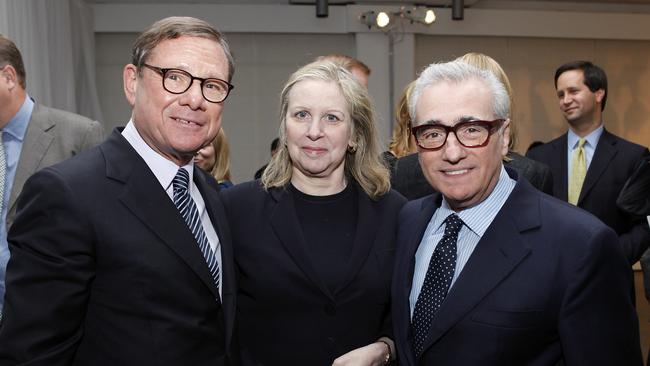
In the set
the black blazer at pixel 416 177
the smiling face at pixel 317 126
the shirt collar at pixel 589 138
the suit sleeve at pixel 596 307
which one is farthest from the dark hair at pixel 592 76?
the suit sleeve at pixel 596 307

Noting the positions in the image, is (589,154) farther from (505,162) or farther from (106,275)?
(106,275)

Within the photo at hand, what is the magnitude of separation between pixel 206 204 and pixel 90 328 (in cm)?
47

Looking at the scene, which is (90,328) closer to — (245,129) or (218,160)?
(218,160)

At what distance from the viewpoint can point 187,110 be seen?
1.68 meters

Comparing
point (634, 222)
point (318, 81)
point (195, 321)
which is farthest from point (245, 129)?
point (195, 321)

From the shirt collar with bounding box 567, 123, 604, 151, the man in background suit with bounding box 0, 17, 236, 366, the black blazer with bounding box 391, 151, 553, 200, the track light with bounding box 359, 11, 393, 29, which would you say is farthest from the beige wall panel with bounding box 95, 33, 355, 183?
the man in background suit with bounding box 0, 17, 236, 366

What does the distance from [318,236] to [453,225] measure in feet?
1.69

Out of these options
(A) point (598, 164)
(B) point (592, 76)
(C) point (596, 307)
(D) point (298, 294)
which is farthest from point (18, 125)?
(B) point (592, 76)

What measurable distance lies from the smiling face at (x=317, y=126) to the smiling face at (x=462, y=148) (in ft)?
1.55

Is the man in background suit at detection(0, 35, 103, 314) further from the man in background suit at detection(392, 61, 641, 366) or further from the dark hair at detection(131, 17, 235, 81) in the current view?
the man in background suit at detection(392, 61, 641, 366)

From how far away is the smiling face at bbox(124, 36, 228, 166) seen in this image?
1.66 meters

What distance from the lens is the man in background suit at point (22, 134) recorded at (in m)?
2.86

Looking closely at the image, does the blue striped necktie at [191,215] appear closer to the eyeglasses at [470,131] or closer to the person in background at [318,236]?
the person in background at [318,236]

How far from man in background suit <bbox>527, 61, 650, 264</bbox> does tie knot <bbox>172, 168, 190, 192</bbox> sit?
2.60 m
